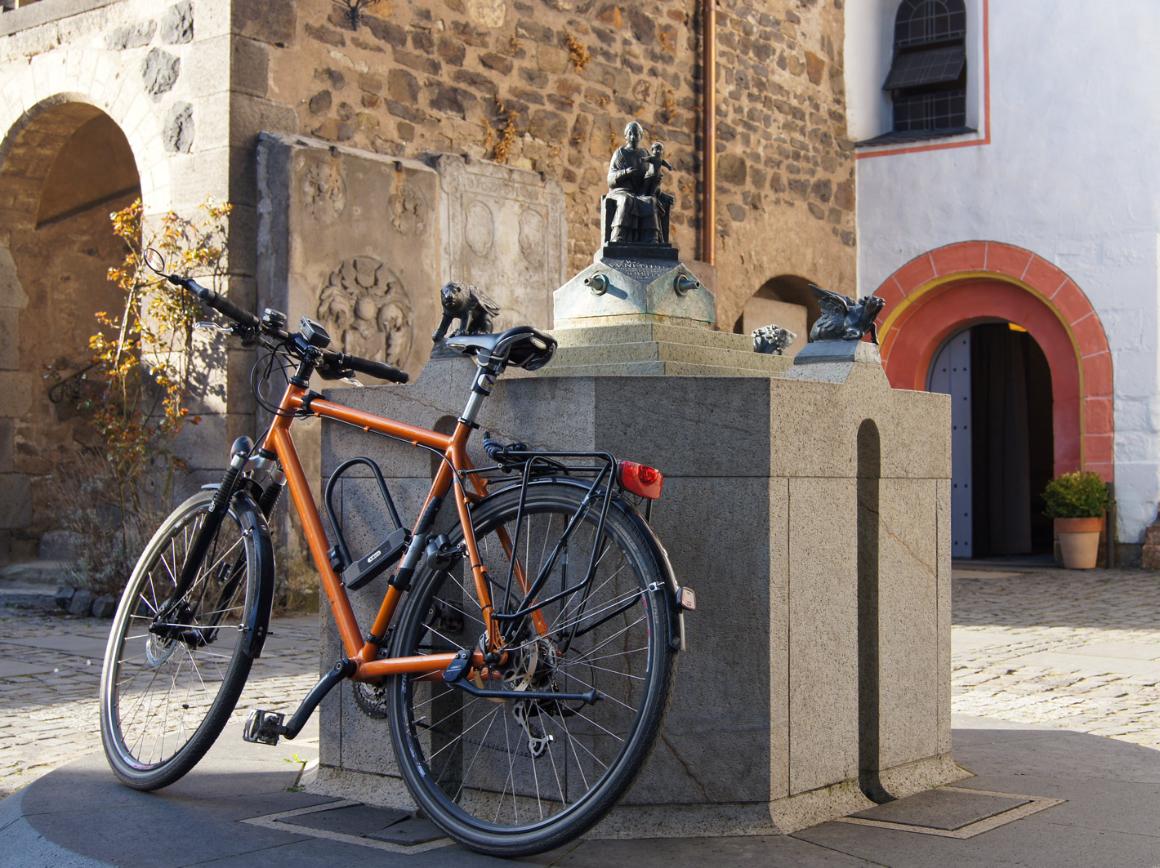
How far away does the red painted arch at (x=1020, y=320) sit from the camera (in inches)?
519

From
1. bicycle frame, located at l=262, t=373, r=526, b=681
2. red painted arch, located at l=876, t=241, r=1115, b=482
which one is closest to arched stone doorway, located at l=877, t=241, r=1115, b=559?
red painted arch, located at l=876, t=241, r=1115, b=482

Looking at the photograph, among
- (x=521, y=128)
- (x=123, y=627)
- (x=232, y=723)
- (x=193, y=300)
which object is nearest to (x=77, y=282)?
(x=193, y=300)

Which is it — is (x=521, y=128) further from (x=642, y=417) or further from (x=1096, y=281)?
(x=642, y=417)

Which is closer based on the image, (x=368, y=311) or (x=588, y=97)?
(x=368, y=311)

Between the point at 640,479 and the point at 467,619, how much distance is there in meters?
0.68

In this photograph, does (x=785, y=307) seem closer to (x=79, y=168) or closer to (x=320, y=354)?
(x=79, y=168)

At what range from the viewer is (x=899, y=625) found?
3904 mm

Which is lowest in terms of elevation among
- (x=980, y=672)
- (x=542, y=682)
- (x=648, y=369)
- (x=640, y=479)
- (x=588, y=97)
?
(x=980, y=672)

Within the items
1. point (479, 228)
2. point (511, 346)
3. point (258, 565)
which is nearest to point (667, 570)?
point (511, 346)

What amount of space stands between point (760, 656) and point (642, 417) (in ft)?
1.98

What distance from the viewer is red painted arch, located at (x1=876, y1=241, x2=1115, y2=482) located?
1317 cm

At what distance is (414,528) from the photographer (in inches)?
135

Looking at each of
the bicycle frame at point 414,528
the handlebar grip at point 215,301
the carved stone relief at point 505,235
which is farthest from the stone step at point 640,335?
the carved stone relief at point 505,235

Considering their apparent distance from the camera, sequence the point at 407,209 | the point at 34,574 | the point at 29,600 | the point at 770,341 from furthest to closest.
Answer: the point at 34,574, the point at 407,209, the point at 29,600, the point at 770,341
